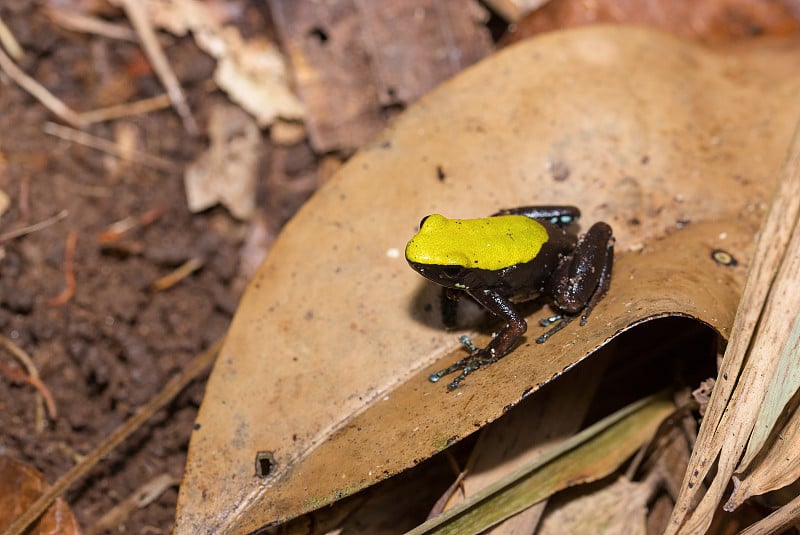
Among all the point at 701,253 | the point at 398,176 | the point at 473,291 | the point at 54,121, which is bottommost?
the point at 701,253

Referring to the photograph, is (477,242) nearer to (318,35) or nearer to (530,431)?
(530,431)

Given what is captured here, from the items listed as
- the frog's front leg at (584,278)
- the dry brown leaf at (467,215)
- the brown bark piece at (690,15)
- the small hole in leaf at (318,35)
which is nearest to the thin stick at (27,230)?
the dry brown leaf at (467,215)

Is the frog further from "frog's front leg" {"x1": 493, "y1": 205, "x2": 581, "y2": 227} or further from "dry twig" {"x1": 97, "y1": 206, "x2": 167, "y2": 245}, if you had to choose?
"dry twig" {"x1": 97, "y1": 206, "x2": 167, "y2": 245}

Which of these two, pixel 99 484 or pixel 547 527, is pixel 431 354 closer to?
pixel 547 527

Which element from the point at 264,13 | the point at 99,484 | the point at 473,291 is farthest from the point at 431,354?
the point at 264,13

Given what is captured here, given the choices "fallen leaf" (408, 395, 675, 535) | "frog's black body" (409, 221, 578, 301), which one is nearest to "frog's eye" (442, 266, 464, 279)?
"frog's black body" (409, 221, 578, 301)

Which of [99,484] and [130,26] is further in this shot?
[130,26]

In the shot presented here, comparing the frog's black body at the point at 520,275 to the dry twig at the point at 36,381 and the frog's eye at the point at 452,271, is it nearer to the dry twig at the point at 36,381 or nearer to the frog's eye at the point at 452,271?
the frog's eye at the point at 452,271
